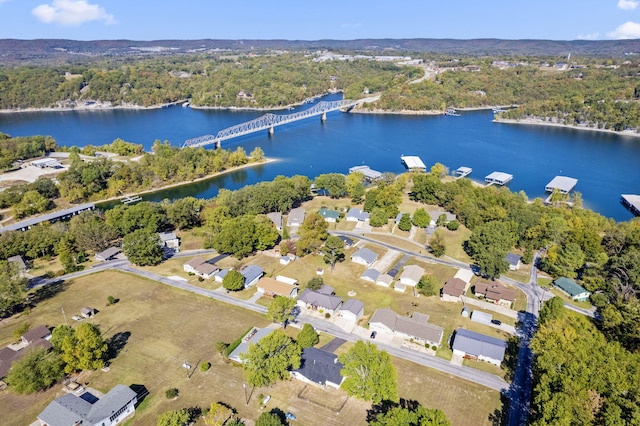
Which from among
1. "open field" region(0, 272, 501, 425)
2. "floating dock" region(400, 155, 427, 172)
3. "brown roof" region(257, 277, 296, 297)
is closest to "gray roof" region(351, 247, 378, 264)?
"brown roof" region(257, 277, 296, 297)

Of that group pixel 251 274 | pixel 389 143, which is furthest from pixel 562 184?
pixel 251 274

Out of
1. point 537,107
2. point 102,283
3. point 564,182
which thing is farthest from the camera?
point 537,107

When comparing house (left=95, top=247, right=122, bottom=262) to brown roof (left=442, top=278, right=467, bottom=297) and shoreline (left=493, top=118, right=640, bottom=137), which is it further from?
shoreline (left=493, top=118, right=640, bottom=137)

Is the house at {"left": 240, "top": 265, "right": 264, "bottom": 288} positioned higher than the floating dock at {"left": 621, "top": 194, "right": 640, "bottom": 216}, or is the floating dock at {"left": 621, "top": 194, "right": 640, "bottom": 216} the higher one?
the house at {"left": 240, "top": 265, "right": 264, "bottom": 288}

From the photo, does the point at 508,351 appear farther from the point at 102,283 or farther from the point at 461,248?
the point at 102,283

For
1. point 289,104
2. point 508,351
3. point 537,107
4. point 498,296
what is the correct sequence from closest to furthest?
1. point 508,351
2. point 498,296
3. point 537,107
4. point 289,104

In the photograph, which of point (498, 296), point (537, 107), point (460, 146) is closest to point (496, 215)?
point (498, 296)

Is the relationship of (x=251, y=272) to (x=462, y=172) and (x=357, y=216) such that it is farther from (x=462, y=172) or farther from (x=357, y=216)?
(x=462, y=172)
